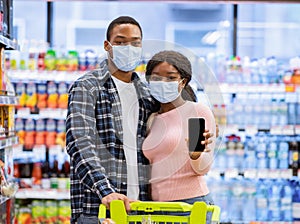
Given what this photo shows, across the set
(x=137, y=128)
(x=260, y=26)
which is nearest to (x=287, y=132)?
(x=260, y=26)

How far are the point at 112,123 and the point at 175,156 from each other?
11.5 inches

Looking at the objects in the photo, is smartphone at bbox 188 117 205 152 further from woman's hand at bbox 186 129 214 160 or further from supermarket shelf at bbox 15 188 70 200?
supermarket shelf at bbox 15 188 70 200

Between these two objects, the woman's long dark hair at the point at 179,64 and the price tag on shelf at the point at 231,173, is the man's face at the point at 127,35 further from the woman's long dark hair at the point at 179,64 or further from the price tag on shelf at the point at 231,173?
the price tag on shelf at the point at 231,173

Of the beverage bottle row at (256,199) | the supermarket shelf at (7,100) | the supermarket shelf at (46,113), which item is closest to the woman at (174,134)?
the supermarket shelf at (7,100)

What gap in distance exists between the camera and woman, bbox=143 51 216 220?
8.44 feet

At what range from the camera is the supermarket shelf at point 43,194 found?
542cm

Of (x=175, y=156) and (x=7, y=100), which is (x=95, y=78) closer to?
(x=175, y=156)

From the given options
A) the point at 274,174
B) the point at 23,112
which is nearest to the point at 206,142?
the point at 274,174

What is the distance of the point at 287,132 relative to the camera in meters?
5.41

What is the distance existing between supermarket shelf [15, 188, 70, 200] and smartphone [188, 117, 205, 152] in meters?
3.05

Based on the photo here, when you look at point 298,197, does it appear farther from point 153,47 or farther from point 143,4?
point 153,47

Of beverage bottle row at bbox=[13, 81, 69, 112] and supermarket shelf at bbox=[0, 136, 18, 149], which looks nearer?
supermarket shelf at bbox=[0, 136, 18, 149]

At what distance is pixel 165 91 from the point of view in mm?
2586

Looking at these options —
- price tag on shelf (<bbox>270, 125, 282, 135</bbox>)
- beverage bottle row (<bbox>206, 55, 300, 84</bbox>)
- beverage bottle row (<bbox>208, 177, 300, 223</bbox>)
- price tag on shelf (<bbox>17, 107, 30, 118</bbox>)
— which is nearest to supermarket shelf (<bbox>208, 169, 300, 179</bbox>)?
beverage bottle row (<bbox>208, 177, 300, 223</bbox>)
